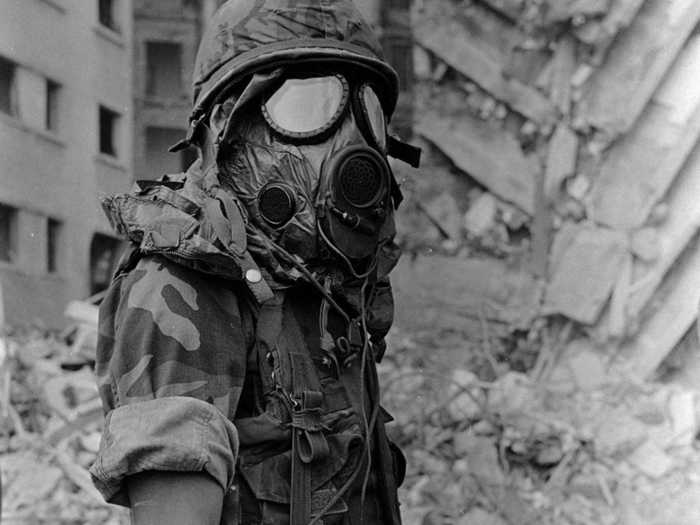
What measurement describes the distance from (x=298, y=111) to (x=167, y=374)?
1.90 feet

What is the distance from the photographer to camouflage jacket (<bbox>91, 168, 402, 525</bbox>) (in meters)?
1.76

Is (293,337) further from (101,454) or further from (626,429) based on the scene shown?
(626,429)

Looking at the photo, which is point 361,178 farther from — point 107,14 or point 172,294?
point 107,14

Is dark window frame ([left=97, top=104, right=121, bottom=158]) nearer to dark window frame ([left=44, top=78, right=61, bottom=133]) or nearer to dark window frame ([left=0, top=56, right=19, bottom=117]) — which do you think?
dark window frame ([left=44, top=78, right=61, bottom=133])

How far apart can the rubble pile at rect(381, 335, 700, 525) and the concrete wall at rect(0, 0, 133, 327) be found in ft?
4.27

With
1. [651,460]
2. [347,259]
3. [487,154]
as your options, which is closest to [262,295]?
[347,259]

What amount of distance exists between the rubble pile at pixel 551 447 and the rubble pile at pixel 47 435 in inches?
43.9

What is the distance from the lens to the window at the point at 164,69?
14.6 feet

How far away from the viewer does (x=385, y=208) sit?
219 cm

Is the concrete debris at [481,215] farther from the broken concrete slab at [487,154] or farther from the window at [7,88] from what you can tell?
the window at [7,88]

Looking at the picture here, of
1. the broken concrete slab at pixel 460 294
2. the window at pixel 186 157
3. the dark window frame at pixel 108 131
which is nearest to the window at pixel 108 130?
the dark window frame at pixel 108 131

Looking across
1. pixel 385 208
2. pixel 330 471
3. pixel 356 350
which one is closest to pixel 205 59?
pixel 385 208

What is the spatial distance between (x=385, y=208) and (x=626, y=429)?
2.51m

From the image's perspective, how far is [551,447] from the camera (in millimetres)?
4352
